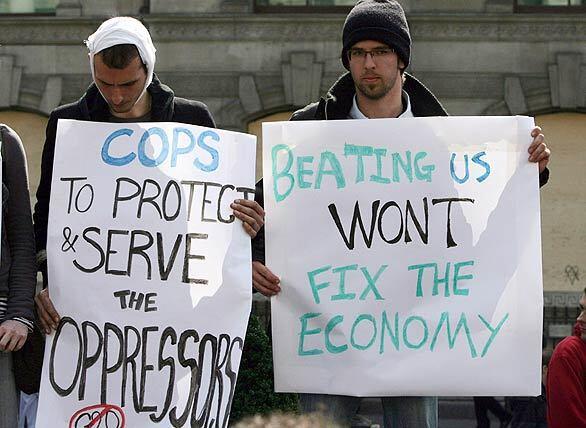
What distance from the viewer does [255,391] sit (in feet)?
25.8

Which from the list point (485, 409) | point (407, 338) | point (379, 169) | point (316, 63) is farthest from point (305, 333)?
point (316, 63)

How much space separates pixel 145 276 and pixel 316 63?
38.8 feet

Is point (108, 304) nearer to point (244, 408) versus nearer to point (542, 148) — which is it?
point (542, 148)

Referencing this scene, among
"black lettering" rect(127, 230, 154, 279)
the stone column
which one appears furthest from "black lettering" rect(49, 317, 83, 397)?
the stone column

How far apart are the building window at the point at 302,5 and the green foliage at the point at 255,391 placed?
9.07 meters

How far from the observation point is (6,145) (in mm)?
4672

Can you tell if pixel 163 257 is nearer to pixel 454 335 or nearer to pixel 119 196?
pixel 119 196

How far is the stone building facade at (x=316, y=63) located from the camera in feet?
53.2

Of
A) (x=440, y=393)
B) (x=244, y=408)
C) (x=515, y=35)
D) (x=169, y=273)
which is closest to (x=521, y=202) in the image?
(x=440, y=393)

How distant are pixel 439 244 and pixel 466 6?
39.0 ft

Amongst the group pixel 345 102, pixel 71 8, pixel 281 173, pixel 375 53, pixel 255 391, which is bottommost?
pixel 255 391

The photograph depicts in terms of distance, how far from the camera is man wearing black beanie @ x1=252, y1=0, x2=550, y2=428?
4.86 meters

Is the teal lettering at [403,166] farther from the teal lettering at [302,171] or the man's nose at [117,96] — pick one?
the man's nose at [117,96]

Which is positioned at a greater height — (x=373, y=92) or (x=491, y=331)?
(x=373, y=92)
